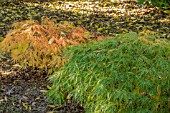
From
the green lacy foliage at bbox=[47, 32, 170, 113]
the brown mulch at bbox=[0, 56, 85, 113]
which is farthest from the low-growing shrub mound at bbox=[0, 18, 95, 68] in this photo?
the green lacy foliage at bbox=[47, 32, 170, 113]

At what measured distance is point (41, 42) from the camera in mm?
3668

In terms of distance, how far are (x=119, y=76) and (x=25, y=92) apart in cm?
125

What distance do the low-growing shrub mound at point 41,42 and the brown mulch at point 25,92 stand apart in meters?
0.20

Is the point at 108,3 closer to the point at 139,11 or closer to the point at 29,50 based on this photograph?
the point at 139,11

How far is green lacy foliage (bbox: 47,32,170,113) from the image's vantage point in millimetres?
2719

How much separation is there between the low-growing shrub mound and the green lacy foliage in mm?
360

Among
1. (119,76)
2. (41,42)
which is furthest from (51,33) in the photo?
(119,76)

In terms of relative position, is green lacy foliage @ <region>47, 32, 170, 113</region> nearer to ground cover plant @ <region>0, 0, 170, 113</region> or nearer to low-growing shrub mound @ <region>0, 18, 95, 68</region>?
ground cover plant @ <region>0, 0, 170, 113</region>

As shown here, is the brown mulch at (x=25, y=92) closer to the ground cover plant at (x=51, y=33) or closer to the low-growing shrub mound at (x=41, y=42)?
the ground cover plant at (x=51, y=33)

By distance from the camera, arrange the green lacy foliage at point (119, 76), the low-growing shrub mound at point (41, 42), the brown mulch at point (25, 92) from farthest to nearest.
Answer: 1. the low-growing shrub mound at point (41, 42)
2. the brown mulch at point (25, 92)
3. the green lacy foliage at point (119, 76)

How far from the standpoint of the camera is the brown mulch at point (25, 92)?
3.37 m

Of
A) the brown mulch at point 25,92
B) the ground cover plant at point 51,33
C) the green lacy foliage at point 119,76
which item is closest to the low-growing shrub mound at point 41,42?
the ground cover plant at point 51,33

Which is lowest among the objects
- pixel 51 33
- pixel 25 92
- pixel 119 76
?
pixel 25 92

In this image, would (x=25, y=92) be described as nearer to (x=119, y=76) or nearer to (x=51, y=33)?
(x=51, y=33)
